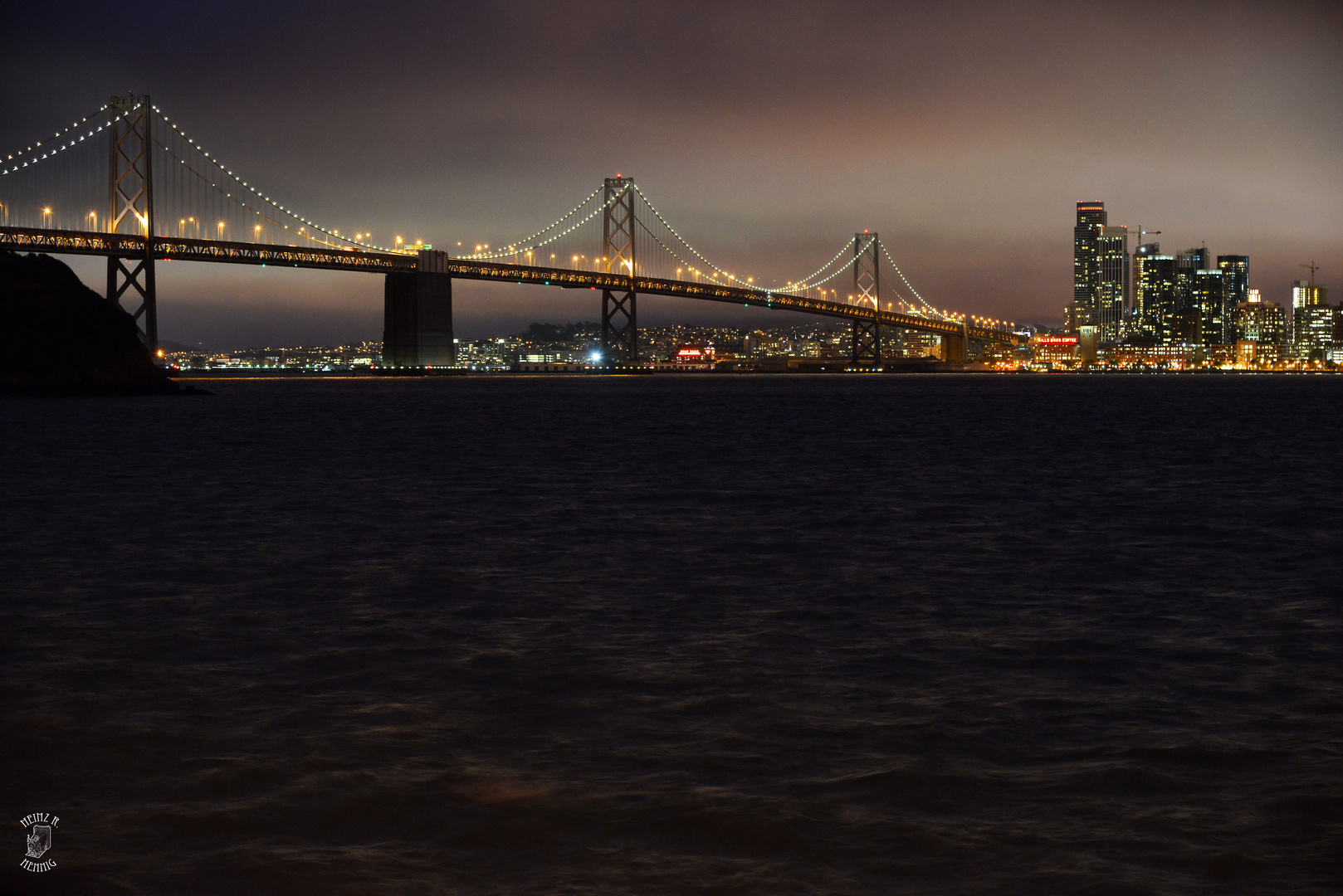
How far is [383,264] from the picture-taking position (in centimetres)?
8012

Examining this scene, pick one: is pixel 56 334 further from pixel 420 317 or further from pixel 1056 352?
pixel 1056 352

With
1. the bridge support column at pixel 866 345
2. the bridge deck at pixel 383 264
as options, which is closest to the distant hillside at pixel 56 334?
the bridge deck at pixel 383 264

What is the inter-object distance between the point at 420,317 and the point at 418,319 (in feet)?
1.44

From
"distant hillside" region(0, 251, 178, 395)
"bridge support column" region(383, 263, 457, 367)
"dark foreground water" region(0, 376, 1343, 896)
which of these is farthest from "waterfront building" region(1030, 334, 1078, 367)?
"dark foreground water" region(0, 376, 1343, 896)

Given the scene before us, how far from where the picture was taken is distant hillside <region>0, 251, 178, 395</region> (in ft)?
169

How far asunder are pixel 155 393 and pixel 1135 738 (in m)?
60.6

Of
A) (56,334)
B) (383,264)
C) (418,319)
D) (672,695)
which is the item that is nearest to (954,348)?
(418,319)

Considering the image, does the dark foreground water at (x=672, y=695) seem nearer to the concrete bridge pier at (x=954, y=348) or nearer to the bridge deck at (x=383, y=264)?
the bridge deck at (x=383, y=264)

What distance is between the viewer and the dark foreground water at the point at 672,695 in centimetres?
448

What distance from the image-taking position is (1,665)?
727cm

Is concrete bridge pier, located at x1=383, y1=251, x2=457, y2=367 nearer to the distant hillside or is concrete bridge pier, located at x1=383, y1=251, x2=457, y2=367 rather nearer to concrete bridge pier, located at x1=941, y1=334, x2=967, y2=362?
the distant hillside

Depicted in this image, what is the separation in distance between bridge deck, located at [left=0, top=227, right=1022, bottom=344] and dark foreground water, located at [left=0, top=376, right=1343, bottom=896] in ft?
180

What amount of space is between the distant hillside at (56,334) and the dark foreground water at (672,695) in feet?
129

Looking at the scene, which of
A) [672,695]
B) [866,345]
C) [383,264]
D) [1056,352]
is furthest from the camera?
[1056,352]
